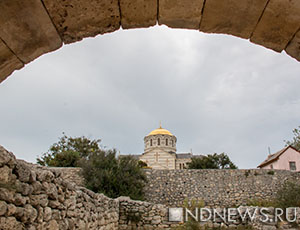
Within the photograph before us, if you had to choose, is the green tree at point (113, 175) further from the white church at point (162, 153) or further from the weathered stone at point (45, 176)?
the white church at point (162, 153)

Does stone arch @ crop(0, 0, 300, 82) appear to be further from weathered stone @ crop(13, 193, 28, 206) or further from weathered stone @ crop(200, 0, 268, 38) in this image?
weathered stone @ crop(13, 193, 28, 206)

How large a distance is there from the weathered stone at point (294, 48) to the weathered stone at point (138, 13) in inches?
50.7

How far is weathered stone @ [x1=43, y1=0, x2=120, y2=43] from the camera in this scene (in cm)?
220

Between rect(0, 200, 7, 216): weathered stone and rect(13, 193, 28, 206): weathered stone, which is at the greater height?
rect(13, 193, 28, 206): weathered stone

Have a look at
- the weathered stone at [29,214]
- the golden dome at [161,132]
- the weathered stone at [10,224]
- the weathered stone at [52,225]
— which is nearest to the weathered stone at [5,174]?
the weathered stone at [10,224]

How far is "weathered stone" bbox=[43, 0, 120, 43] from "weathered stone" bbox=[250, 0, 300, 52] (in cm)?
131

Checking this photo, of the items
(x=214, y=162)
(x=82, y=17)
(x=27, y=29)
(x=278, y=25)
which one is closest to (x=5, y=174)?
(x=27, y=29)

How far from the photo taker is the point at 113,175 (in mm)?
14336

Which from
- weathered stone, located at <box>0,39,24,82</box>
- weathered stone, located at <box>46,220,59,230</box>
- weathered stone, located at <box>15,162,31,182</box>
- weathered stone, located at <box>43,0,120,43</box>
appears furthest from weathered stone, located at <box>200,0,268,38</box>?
weathered stone, located at <box>46,220,59,230</box>

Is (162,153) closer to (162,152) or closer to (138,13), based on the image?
(162,152)

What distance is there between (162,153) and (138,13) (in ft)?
132

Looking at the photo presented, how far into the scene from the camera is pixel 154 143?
1774 inches

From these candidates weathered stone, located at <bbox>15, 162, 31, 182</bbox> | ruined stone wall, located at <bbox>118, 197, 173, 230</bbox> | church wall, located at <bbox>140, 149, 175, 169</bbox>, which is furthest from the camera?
church wall, located at <bbox>140, 149, 175, 169</bbox>

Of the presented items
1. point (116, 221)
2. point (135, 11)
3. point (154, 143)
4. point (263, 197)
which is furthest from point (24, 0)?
point (154, 143)
